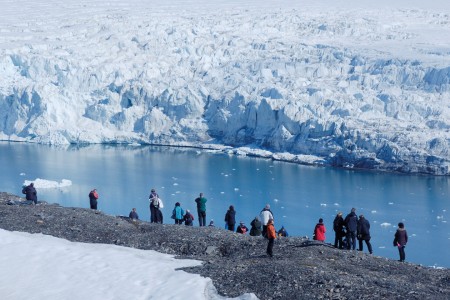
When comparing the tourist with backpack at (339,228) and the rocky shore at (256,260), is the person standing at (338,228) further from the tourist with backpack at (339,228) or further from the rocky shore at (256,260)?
the rocky shore at (256,260)

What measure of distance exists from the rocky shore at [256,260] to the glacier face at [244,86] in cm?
2330

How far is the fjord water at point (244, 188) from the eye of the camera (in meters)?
22.1

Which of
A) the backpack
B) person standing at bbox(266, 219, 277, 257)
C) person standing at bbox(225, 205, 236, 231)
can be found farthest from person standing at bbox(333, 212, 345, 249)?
the backpack

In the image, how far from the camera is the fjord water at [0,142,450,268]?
22.1 meters

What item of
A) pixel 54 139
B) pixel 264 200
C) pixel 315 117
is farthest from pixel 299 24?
Answer: pixel 264 200

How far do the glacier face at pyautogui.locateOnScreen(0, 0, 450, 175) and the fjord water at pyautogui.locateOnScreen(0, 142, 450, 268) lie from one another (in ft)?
4.27

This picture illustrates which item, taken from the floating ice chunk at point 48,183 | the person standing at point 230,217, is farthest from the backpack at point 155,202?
the floating ice chunk at point 48,183

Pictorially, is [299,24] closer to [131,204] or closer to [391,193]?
[391,193]

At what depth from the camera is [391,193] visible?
27.7 m

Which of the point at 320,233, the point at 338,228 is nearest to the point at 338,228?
the point at 338,228

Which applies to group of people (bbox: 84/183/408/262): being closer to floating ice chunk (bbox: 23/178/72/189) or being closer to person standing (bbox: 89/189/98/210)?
person standing (bbox: 89/189/98/210)

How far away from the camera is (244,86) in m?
38.6

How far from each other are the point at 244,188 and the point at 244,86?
37.9 ft

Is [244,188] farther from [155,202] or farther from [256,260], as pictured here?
[256,260]
